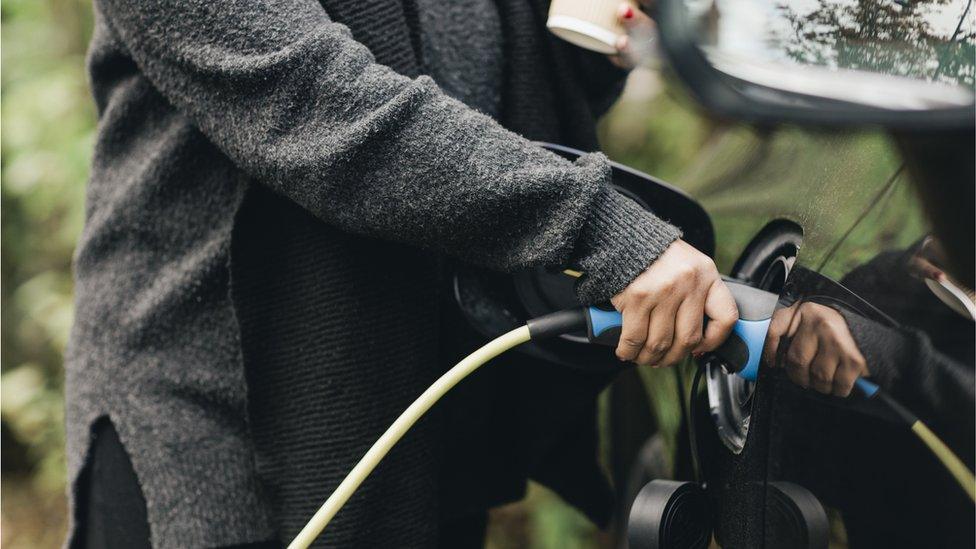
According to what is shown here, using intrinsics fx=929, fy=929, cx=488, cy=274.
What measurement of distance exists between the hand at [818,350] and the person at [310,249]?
9 cm

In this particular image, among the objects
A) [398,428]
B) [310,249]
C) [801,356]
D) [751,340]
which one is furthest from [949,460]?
[310,249]

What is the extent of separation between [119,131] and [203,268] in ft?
0.82

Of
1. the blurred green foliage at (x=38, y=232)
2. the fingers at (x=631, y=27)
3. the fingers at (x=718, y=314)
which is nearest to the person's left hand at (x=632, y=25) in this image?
the fingers at (x=631, y=27)

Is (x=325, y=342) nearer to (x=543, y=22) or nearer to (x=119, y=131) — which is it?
(x=119, y=131)

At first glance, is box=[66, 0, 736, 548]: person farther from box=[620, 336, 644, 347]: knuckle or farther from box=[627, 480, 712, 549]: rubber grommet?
box=[627, 480, 712, 549]: rubber grommet

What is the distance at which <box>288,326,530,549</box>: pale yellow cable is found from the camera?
3.44 feet

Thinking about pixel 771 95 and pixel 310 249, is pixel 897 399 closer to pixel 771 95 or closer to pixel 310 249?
pixel 771 95

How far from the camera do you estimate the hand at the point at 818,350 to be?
0.77 metres

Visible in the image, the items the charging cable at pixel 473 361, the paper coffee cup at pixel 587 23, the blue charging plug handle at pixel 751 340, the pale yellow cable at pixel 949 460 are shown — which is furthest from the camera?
the paper coffee cup at pixel 587 23

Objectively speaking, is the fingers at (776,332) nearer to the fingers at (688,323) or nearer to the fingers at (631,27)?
the fingers at (688,323)

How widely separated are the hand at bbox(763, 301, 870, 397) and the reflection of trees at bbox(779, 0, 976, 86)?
0.69 feet

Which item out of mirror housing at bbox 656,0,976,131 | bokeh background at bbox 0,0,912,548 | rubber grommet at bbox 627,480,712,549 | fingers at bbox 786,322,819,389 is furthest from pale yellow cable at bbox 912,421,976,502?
bokeh background at bbox 0,0,912,548

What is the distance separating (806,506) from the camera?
2.66ft

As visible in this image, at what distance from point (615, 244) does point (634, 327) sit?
0.09 m
